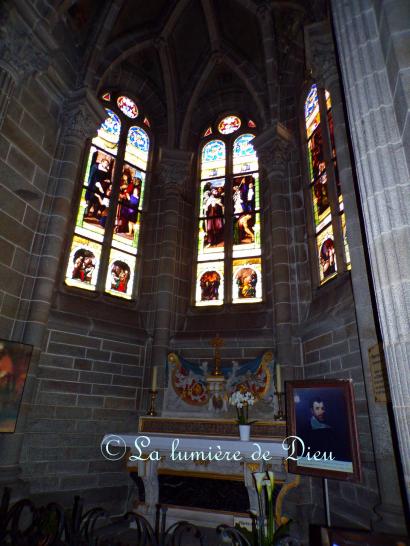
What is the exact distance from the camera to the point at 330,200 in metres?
6.77

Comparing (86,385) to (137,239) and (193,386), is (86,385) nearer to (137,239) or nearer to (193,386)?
(193,386)

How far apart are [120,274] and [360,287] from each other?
5.08 metres

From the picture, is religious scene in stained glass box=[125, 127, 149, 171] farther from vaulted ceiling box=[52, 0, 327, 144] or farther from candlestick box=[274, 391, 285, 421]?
candlestick box=[274, 391, 285, 421]

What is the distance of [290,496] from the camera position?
5973 mm

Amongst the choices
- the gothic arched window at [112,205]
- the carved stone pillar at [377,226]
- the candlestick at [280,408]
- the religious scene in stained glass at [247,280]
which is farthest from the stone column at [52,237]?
the carved stone pillar at [377,226]

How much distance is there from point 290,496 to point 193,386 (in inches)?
89.2

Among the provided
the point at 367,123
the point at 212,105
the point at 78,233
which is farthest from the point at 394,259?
the point at 212,105

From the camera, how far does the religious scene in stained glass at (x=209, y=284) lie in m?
8.28

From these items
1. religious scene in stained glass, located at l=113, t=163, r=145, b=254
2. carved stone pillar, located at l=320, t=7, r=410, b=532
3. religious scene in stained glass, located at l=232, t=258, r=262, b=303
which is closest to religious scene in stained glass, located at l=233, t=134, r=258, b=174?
religious scene in stained glass, located at l=113, t=163, r=145, b=254

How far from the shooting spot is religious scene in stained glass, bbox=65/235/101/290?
7.43m

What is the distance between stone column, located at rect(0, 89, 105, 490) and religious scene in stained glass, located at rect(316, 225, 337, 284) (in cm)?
453

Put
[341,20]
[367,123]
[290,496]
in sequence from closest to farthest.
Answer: [367,123] → [341,20] → [290,496]

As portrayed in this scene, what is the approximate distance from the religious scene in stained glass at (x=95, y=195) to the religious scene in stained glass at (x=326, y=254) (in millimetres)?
4319

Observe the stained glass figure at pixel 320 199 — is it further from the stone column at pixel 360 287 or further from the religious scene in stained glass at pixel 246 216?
the stone column at pixel 360 287
